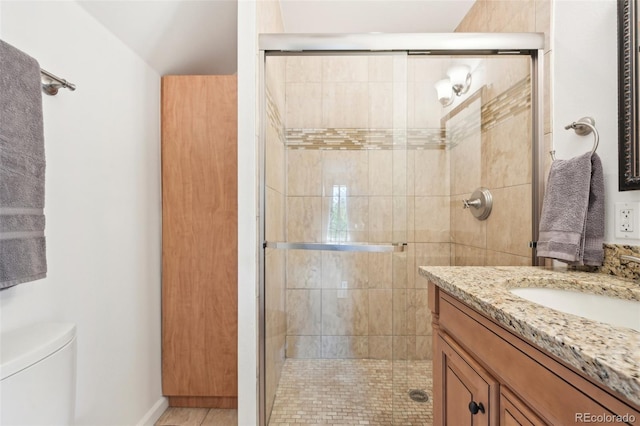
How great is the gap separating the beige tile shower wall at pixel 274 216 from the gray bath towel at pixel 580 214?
1159 millimetres

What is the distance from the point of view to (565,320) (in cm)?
53

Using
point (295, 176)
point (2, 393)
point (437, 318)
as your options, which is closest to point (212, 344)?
point (2, 393)

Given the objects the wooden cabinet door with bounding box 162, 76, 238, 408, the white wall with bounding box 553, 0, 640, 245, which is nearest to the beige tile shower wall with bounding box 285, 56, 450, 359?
the wooden cabinet door with bounding box 162, 76, 238, 408

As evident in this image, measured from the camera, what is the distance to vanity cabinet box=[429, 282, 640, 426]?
17.6 inches

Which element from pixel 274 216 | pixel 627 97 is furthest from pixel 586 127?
pixel 274 216

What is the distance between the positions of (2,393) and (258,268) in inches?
31.7

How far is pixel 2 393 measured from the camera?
0.66 metres

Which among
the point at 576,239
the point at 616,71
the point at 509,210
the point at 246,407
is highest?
the point at 616,71

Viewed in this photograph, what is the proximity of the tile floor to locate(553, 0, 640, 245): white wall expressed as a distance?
3.95 ft

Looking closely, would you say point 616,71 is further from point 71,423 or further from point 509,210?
point 71,423

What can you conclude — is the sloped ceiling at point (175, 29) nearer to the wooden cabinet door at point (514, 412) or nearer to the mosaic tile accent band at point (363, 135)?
the mosaic tile accent band at point (363, 135)

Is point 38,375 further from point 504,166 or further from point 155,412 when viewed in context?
point 504,166

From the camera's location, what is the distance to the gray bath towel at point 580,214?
0.96 m

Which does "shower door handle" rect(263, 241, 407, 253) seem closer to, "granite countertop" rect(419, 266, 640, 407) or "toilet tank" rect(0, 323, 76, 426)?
"granite countertop" rect(419, 266, 640, 407)
